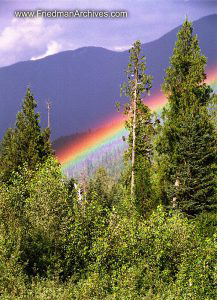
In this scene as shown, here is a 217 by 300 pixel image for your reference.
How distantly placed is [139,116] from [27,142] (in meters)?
11.6

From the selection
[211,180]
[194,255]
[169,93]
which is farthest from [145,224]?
[169,93]

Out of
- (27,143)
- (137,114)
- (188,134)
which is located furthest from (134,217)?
(27,143)

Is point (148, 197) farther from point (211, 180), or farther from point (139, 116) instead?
point (139, 116)

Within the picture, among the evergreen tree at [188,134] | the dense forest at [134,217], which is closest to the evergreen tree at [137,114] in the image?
the dense forest at [134,217]

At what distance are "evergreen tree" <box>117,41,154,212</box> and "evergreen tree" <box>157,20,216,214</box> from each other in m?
2.85

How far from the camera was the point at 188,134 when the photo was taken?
101 ft

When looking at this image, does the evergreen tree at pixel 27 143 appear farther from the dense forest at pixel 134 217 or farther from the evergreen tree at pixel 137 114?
the evergreen tree at pixel 137 114

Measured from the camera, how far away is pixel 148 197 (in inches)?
1179

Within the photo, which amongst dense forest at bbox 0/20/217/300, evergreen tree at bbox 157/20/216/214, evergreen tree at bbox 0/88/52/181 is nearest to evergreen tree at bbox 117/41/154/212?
dense forest at bbox 0/20/217/300

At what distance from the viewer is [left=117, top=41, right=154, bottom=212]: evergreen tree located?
113ft

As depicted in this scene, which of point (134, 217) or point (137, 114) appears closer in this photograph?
point (134, 217)

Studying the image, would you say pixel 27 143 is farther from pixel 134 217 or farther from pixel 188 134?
pixel 134 217

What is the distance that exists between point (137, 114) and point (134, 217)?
16742 millimetres

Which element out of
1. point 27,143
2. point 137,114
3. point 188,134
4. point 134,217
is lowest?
point 134,217
